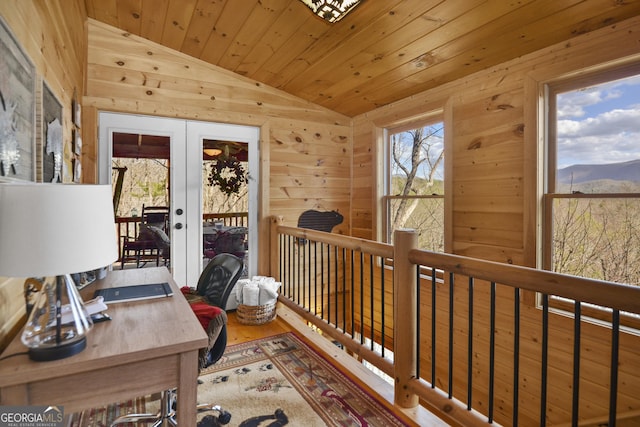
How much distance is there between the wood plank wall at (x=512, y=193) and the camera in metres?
2.21

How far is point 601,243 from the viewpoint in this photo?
2.35 m

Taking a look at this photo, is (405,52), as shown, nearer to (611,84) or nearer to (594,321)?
(611,84)

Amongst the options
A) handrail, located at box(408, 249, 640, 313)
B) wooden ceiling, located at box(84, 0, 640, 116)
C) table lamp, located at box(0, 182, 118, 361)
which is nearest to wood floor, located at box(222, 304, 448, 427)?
handrail, located at box(408, 249, 640, 313)

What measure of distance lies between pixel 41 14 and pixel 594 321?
11.3 ft

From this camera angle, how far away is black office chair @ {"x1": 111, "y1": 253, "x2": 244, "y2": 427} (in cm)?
160

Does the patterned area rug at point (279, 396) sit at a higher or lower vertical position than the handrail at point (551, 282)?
lower

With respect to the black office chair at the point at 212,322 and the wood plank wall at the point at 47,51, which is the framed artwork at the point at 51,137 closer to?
the wood plank wall at the point at 47,51

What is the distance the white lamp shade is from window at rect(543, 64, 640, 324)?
2.80 meters

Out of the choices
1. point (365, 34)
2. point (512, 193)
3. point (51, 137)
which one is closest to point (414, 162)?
point (512, 193)

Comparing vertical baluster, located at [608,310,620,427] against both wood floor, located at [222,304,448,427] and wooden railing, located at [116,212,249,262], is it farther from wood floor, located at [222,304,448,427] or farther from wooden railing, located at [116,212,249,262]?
wooden railing, located at [116,212,249,262]

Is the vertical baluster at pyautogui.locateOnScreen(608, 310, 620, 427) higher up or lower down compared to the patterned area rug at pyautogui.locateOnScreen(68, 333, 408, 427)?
higher up

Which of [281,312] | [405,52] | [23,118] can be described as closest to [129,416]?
[23,118]

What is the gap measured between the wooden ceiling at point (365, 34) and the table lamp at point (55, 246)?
2054 millimetres

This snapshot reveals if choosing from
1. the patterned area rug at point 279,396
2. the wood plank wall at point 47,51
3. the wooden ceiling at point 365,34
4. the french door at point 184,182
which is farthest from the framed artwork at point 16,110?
the french door at point 184,182
